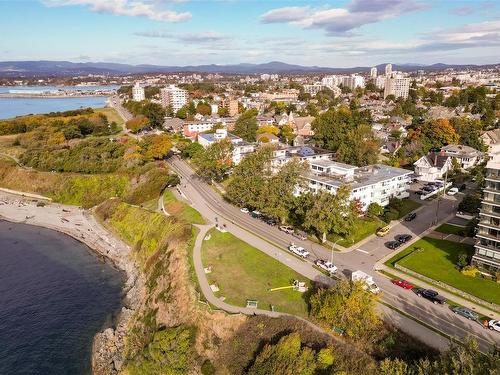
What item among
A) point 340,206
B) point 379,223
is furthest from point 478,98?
point 340,206

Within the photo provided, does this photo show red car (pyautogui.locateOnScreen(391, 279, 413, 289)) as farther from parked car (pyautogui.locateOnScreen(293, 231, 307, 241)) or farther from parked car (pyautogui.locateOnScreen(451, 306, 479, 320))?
parked car (pyautogui.locateOnScreen(293, 231, 307, 241))

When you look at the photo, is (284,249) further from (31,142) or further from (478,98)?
(478,98)

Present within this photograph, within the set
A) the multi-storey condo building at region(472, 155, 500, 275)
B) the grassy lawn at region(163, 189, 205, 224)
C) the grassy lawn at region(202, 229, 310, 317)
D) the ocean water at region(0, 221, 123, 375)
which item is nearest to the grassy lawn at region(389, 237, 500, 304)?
the multi-storey condo building at region(472, 155, 500, 275)

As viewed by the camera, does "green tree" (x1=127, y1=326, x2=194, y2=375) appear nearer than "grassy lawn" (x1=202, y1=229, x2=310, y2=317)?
Yes

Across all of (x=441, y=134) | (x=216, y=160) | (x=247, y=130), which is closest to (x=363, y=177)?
(x=216, y=160)

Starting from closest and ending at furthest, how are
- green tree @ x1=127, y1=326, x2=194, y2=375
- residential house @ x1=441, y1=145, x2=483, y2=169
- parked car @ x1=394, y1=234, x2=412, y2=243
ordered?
green tree @ x1=127, y1=326, x2=194, y2=375 → parked car @ x1=394, y1=234, x2=412, y2=243 → residential house @ x1=441, y1=145, x2=483, y2=169
